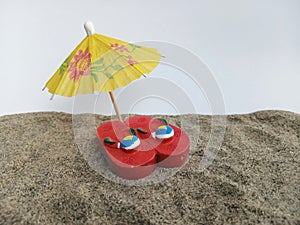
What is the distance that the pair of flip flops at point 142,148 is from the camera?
1.10 meters

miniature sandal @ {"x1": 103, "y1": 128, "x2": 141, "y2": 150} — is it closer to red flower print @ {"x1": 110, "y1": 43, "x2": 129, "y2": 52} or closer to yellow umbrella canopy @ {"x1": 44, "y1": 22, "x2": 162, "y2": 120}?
yellow umbrella canopy @ {"x1": 44, "y1": 22, "x2": 162, "y2": 120}

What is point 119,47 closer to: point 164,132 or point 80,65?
point 80,65

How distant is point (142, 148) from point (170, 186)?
14cm

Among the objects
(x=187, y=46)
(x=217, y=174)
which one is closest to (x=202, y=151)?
(x=217, y=174)

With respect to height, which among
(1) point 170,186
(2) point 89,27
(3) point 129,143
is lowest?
(1) point 170,186

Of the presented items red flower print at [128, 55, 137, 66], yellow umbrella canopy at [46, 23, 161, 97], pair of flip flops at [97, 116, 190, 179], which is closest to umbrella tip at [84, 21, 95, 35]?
yellow umbrella canopy at [46, 23, 161, 97]

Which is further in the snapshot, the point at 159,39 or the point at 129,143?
the point at 159,39

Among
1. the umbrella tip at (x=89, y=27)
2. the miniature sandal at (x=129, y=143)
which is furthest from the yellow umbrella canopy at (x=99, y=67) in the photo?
the miniature sandal at (x=129, y=143)

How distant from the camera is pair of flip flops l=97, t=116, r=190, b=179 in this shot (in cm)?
110

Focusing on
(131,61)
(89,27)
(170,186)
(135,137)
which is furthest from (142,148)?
(89,27)

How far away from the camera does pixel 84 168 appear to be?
46.4 inches

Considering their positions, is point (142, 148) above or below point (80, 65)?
below

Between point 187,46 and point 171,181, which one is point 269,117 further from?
point 187,46

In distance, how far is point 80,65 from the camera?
1.13 m
